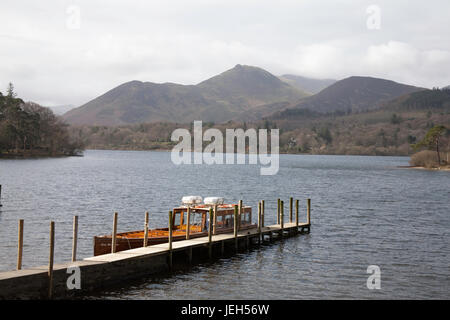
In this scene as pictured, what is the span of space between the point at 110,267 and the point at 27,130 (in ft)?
474

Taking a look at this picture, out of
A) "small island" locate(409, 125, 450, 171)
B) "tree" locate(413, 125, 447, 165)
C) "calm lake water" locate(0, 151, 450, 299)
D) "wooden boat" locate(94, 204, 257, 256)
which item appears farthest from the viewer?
"small island" locate(409, 125, 450, 171)

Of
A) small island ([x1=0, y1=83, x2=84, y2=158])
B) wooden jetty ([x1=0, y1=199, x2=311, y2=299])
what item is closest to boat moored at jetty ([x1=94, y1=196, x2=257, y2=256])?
wooden jetty ([x1=0, y1=199, x2=311, y2=299])

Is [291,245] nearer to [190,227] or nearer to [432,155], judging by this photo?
[190,227]

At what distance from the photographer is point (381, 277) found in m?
27.5

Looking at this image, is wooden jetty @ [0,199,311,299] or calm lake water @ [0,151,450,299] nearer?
wooden jetty @ [0,199,311,299]

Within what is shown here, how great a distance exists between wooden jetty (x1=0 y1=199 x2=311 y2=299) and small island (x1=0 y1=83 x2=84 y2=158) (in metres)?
130

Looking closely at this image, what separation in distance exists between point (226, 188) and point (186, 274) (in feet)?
195

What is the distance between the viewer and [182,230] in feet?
108

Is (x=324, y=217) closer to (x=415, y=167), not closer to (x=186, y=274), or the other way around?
(x=186, y=274)

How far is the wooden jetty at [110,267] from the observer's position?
768 inches

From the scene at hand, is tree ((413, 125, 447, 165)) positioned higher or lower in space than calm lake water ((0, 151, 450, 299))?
higher

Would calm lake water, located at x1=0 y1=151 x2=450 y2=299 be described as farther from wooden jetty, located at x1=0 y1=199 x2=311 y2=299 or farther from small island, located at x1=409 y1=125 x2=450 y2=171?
small island, located at x1=409 y1=125 x2=450 y2=171

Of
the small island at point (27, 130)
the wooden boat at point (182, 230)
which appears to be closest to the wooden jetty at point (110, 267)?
the wooden boat at point (182, 230)

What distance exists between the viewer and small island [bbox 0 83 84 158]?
495 ft
